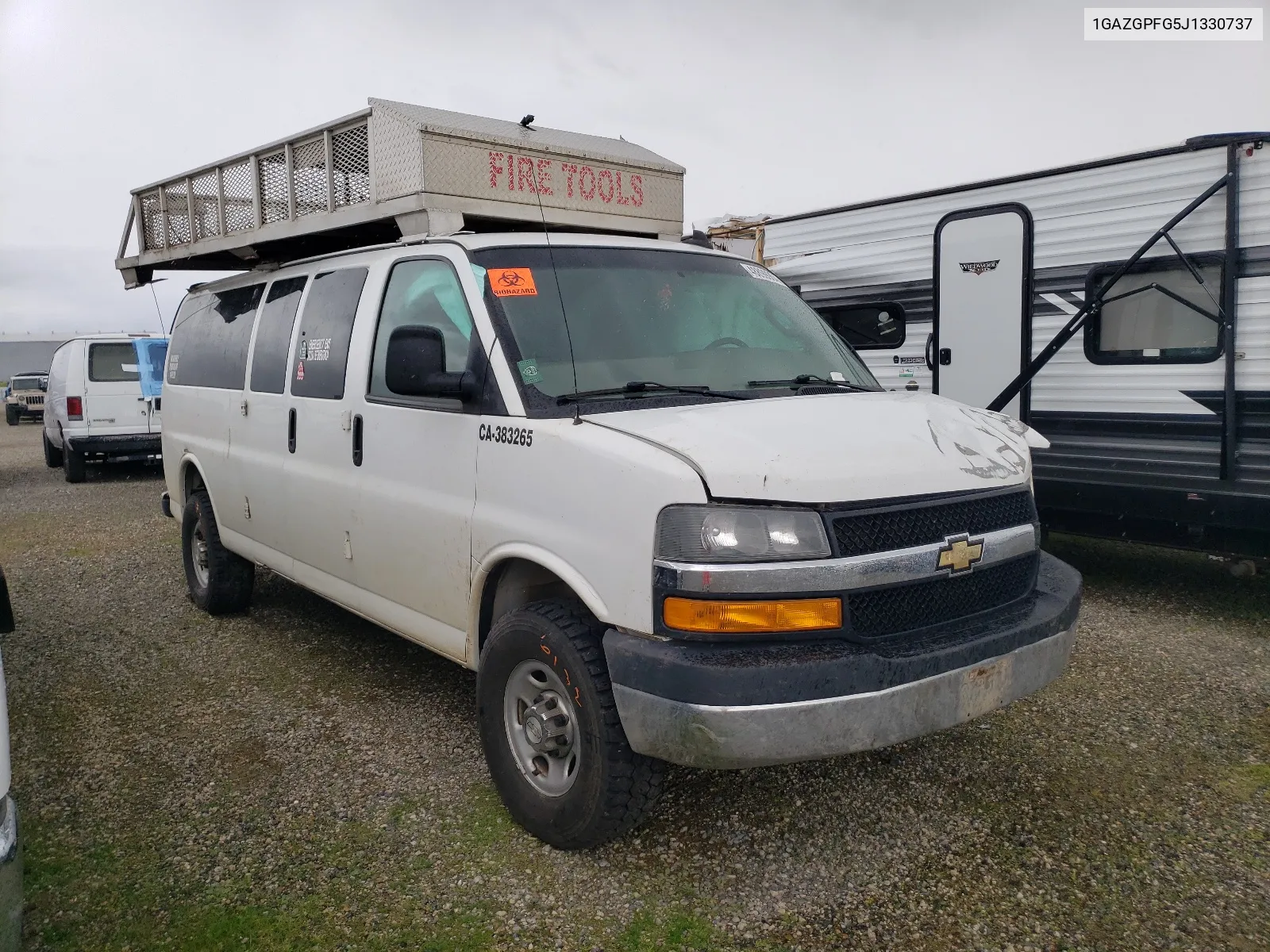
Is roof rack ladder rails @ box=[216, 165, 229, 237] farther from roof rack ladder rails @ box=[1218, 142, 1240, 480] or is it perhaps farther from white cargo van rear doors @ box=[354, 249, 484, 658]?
roof rack ladder rails @ box=[1218, 142, 1240, 480]

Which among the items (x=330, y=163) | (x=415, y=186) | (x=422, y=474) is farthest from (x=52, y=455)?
(x=422, y=474)

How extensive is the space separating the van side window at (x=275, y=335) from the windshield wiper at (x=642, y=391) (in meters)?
2.23

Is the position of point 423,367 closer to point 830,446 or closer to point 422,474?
point 422,474

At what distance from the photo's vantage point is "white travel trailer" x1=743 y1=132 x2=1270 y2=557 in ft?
18.8

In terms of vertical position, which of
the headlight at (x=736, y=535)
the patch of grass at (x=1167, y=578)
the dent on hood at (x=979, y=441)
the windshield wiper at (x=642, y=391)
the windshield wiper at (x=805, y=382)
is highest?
the windshield wiper at (x=805, y=382)

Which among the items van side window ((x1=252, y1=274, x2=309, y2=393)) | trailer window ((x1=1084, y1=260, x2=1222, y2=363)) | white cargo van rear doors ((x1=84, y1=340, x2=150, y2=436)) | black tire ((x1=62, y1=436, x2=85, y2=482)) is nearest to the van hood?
van side window ((x1=252, y1=274, x2=309, y2=393))

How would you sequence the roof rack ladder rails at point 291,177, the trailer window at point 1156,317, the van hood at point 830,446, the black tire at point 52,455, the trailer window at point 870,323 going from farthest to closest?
the black tire at point 52,455 < the trailer window at point 870,323 < the trailer window at point 1156,317 < the roof rack ladder rails at point 291,177 < the van hood at point 830,446

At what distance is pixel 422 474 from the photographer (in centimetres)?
392

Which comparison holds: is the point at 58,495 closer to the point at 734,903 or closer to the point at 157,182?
the point at 157,182

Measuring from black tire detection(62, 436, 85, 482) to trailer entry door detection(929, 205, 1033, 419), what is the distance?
11.5 metres

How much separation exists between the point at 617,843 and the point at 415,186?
2828 mm

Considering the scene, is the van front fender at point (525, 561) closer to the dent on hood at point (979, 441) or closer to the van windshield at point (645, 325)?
the van windshield at point (645, 325)

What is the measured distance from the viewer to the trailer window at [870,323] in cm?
782

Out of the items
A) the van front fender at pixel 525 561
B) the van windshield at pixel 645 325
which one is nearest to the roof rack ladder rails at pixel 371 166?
the van windshield at pixel 645 325
